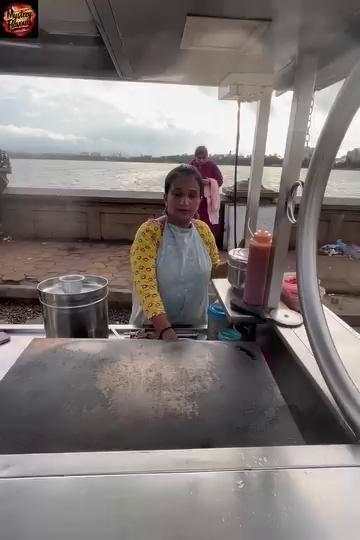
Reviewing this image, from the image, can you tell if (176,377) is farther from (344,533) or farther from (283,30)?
(283,30)

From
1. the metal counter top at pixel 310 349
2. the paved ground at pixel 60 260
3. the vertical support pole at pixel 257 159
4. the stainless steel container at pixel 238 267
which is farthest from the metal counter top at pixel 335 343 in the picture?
the paved ground at pixel 60 260

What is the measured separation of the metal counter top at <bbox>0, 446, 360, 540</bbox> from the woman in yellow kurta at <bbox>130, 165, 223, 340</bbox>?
2.85 ft

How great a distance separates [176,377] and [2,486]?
1.45 feet

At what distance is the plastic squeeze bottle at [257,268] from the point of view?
108 cm

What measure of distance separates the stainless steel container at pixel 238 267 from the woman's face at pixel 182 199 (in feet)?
1.18

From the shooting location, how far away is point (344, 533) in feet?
1.58

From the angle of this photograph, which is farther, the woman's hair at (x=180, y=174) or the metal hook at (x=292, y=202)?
the woman's hair at (x=180, y=174)

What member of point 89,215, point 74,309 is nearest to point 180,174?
point 74,309

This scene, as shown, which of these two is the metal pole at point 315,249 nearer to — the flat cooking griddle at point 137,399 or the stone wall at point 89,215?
the flat cooking griddle at point 137,399

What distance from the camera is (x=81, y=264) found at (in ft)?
15.8

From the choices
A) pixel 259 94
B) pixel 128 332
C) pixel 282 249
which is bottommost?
pixel 128 332

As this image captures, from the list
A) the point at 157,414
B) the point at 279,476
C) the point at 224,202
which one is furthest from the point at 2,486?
the point at 224,202

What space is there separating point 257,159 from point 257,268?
0.67 metres

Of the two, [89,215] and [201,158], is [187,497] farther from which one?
[89,215]
